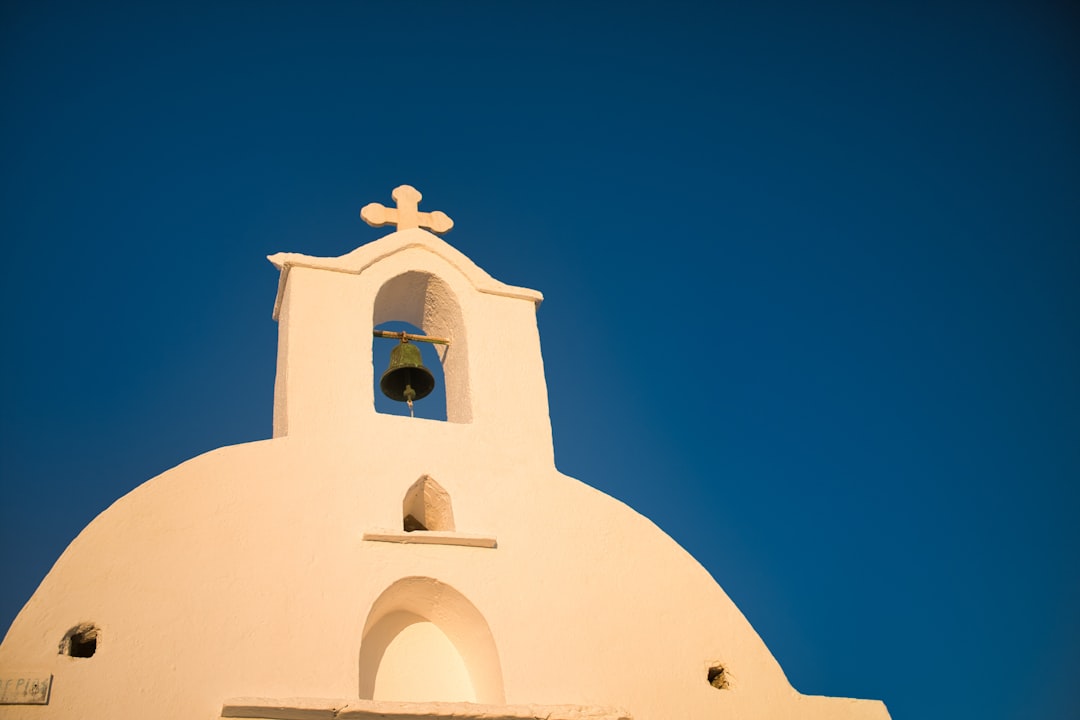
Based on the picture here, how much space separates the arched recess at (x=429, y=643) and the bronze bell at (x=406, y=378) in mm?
2073

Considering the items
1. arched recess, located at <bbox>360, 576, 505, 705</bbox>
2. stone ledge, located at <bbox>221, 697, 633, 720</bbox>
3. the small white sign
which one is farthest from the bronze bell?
the small white sign

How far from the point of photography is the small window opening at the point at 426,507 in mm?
6668

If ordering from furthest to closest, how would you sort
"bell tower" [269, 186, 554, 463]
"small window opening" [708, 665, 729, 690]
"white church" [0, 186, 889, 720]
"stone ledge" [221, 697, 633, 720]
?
"bell tower" [269, 186, 554, 463] → "small window opening" [708, 665, 729, 690] → "white church" [0, 186, 889, 720] → "stone ledge" [221, 697, 633, 720]

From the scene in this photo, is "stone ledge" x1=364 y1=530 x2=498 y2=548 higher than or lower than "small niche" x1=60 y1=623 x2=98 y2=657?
higher

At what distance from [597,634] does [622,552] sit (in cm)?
72

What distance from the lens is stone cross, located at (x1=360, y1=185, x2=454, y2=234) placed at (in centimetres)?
837

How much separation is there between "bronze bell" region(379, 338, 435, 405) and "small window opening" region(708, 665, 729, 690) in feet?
10.2

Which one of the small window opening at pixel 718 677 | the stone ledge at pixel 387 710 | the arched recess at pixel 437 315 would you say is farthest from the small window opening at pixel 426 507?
the small window opening at pixel 718 677

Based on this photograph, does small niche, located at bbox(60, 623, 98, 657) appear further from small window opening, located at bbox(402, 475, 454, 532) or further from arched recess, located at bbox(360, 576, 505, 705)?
small window opening, located at bbox(402, 475, 454, 532)

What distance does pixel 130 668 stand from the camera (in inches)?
205

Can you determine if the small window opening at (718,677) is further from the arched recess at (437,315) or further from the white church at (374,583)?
the arched recess at (437,315)

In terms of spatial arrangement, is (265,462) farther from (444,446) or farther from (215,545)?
(444,446)

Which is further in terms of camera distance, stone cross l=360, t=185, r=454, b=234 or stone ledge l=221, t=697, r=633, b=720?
stone cross l=360, t=185, r=454, b=234

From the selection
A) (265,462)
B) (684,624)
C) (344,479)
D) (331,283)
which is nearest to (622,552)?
(684,624)
